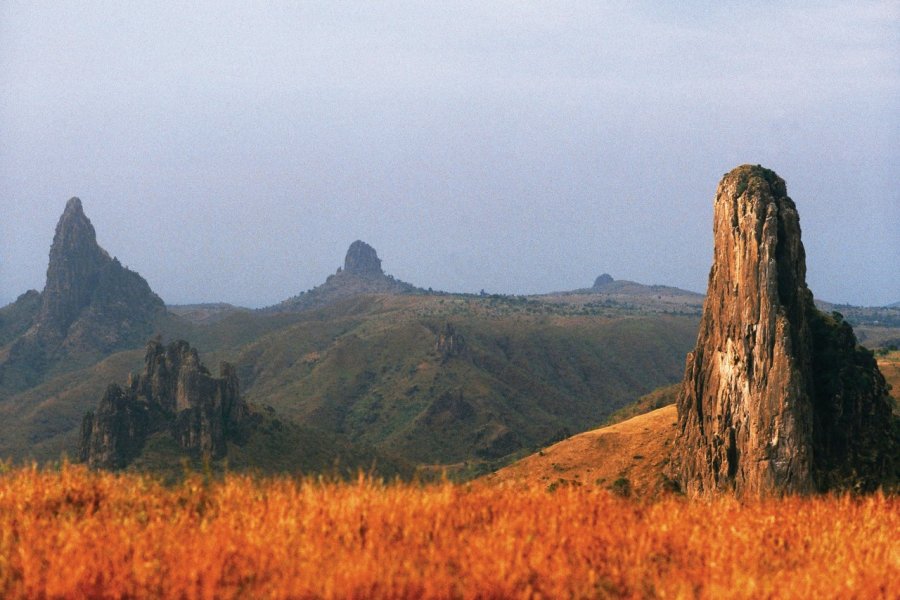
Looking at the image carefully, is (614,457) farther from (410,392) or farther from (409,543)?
(410,392)

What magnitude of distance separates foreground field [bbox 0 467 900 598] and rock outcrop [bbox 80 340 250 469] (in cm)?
7403

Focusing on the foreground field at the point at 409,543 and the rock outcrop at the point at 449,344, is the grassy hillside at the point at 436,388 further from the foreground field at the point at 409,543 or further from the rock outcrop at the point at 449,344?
the foreground field at the point at 409,543

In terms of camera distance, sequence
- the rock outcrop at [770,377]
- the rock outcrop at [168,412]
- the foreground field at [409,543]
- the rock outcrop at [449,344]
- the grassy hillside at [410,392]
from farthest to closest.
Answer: the rock outcrop at [449,344], the grassy hillside at [410,392], the rock outcrop at [168,412], the rock outcrop at [770,377], the foreground field at [409,543]

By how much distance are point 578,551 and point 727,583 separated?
1.39 metres

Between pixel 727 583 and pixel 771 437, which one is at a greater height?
pixel 727 583

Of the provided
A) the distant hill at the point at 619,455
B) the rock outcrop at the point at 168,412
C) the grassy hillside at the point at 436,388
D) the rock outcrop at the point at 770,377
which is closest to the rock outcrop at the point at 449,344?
the grassy hillside at the point at 436,388

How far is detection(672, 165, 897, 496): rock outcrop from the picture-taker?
1431 inches

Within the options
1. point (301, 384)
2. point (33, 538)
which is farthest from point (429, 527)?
point (301, 384)

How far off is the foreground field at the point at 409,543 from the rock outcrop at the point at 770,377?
2767cm

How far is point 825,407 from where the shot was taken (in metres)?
39.5

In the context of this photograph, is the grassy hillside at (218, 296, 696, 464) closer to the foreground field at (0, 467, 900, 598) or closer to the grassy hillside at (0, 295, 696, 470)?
the grassy hillside at (0, 295, 696, 470)

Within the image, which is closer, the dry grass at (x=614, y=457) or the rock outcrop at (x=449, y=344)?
the dry grass at (x=614, y=457)

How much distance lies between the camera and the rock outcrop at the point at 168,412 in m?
83.0

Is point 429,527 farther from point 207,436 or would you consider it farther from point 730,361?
point 207,436
